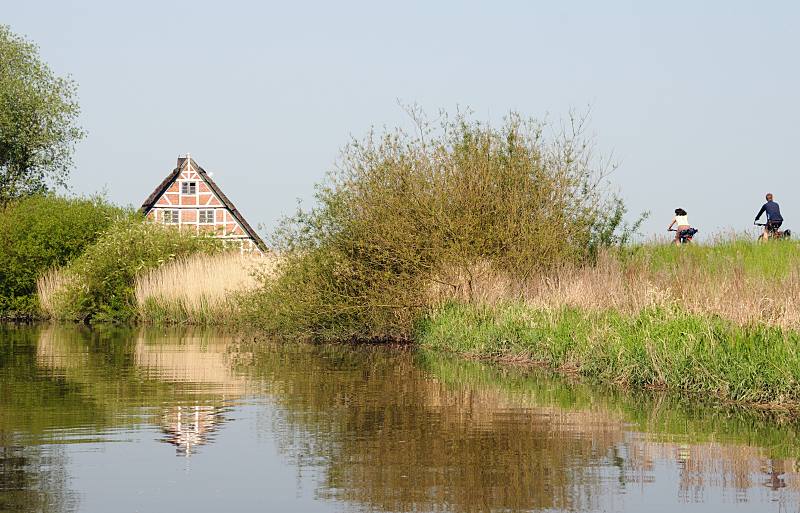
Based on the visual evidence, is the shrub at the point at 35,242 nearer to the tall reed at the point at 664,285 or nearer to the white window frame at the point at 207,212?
the tall reed at the point at 664,285

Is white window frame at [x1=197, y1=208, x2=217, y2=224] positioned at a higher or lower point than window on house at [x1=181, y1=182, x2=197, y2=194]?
lower

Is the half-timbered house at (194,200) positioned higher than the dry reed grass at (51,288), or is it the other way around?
the half-timbered house at (194,200)

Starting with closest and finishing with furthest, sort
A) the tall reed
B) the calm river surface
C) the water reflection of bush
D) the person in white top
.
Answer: the calm river surface
the water reflection of bush
the tall reed
the person in white top

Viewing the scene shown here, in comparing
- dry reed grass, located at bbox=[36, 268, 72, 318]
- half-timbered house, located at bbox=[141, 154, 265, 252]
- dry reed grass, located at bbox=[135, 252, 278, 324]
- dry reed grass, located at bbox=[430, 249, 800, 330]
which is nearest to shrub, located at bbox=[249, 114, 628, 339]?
dry reed grass, located at bbox=[430, 249, 800, 330]

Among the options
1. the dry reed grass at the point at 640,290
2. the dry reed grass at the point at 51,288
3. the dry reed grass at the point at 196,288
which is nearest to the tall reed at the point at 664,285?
the dry reed grass at the point at 640,290

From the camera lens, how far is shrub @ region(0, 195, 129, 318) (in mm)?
52844

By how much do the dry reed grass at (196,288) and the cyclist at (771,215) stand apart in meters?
16.0

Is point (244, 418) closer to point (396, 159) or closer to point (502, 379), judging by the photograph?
point (502, 379)

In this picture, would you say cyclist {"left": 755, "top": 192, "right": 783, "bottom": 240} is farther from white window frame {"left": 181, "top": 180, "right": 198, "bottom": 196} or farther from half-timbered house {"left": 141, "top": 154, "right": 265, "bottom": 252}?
white window frame {"left": 181, "top": 180, "right": 198, "bottom": 196}

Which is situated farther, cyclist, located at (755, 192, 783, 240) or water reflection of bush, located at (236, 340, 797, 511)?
cyclist, located at (755, 192, 783, 240)

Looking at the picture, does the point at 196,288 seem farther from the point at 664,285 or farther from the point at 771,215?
the point at 664,285

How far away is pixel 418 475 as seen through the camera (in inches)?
429

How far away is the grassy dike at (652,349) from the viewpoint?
1658cm

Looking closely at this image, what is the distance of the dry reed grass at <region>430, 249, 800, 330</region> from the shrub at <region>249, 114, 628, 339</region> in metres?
0.45
